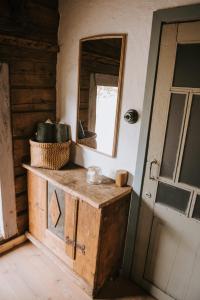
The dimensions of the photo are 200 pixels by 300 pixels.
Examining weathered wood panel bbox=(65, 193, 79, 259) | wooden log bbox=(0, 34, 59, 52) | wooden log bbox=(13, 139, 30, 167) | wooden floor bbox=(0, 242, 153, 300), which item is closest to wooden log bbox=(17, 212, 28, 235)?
wooden floor bbox=(0, 242, 153, 300)

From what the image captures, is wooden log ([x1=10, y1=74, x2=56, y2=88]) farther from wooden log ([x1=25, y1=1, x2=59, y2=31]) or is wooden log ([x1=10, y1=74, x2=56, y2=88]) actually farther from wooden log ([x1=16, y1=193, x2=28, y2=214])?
wooden log ([x1=16, y1=193, x2=28, y2=214])

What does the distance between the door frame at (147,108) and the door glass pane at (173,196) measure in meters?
0.16

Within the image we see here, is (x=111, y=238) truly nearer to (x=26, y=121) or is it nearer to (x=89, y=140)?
(x=89, y=140)

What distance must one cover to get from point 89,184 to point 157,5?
1.44 m

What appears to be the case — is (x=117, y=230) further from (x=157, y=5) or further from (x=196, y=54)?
(x=157, y=5)

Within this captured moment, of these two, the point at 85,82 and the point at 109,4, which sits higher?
the point at 109,4

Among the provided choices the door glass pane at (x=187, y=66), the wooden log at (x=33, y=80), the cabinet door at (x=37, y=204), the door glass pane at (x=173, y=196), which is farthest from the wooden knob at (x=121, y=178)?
the wooden log at (x=33, y=80)

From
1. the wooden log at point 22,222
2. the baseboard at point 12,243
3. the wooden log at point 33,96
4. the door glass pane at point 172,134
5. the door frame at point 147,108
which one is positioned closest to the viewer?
the door frame at point 147,108

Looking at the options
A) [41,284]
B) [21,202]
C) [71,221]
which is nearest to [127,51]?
[71,221]

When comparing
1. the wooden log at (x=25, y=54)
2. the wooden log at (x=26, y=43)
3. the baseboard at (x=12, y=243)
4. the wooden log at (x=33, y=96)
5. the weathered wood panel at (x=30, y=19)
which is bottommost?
the baseboard at (x=12, y=243)

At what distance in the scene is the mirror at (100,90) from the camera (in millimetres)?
A: 1869

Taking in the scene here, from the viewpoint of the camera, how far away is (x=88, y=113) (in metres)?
2.17

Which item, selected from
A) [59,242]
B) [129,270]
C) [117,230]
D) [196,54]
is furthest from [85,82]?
[129,270]

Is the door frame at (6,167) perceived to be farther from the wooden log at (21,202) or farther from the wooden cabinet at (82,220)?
the wooden cabinet at (82,220)
